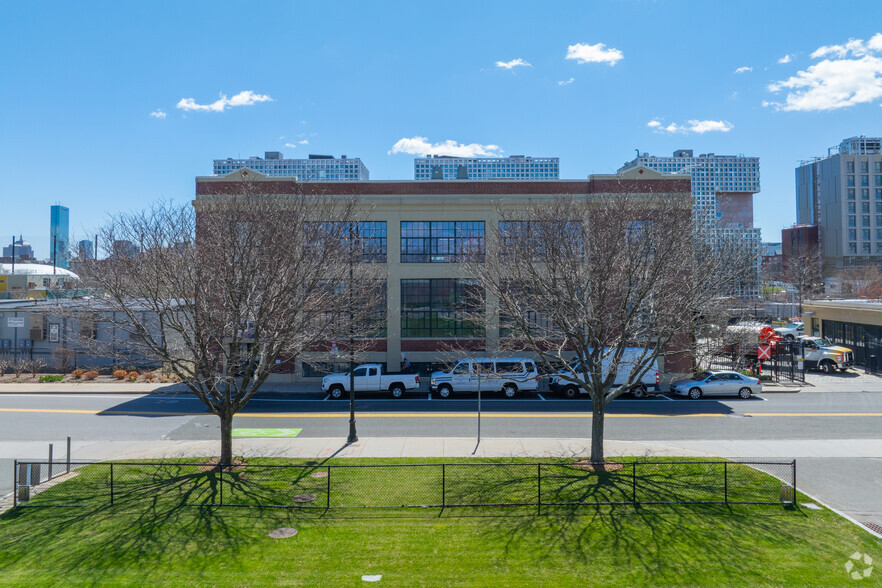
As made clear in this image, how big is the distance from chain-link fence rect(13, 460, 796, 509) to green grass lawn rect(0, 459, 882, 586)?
8 cm

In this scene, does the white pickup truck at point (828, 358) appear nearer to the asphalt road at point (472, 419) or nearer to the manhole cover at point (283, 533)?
the asphalt road at point (472, 419)

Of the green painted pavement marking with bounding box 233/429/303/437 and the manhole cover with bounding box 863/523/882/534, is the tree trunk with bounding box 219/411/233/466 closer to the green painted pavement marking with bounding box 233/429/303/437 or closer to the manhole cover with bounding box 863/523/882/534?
the green painted pavement marking with bounding box 233/429/303/437

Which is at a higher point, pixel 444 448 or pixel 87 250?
pixel 87 250

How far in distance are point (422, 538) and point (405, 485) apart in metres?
3.01

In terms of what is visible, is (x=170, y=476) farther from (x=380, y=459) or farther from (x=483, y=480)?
(x=483, y=480)

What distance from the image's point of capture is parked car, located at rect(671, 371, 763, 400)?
27.5 m

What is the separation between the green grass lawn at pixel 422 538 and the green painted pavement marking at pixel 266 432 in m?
5.76

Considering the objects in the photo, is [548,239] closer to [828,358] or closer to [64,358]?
[828,358]

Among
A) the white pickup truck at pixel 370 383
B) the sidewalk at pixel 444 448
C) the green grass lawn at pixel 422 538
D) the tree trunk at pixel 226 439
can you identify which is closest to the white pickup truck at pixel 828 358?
the sidewalk at pixel 444 448

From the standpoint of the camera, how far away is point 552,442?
18.9 metres

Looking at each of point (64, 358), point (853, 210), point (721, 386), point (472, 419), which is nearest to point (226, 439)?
point (472, 419)

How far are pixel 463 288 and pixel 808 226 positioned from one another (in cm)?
10393

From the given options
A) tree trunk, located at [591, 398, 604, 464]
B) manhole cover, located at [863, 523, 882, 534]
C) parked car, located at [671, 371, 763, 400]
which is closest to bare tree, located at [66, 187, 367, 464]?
tree trunk, located at [591, 398, 604, 464]

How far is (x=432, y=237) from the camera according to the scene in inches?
1344
